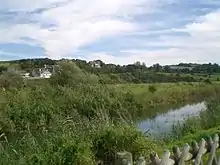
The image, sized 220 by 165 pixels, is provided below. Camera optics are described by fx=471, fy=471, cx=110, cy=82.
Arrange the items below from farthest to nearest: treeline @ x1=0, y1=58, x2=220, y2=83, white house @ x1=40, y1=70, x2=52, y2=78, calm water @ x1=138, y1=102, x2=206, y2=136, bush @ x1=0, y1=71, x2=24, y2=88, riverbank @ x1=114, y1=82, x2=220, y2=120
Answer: treeline @ x1=0, y1=58, x2=220, y2=83 → white house @ x1=40, y1=70, x2=52, y2=78 → bush @ x1=0, y1=71, x2=24, y2=88 → riverbank @ x1=114, y1=82, x2=220, y2=120 → calm water @ x1=138, y1=102, x2=206, y2=136

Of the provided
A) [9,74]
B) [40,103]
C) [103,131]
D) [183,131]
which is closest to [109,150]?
[103,131]

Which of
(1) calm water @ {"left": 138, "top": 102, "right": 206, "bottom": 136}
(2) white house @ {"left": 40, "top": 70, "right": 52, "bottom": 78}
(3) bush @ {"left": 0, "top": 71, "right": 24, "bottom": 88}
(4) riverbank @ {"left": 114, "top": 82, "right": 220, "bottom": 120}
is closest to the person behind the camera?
(1) calm water @ {"left": 138, "top": 102, "right": 206, "bottom": 136}

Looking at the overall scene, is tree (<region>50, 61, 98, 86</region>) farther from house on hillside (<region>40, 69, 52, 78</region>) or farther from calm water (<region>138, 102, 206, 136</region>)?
calm water (<region>138, 102, 206, 136</region>)

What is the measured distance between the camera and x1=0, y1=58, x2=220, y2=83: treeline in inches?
2601

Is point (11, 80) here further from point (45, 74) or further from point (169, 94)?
point (169, 94)

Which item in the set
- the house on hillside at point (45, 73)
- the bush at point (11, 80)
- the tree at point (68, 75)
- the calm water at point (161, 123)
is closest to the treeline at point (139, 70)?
the house on hillside at point (45, 73)

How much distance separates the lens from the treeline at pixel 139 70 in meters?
66.1

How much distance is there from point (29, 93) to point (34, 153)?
25684mm

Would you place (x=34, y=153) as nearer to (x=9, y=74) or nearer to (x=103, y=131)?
(x=103, y=131)

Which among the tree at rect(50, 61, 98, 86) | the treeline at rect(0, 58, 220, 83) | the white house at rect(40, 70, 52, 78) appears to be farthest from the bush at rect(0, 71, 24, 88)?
the treeline at rect(0, 58, 220, 83)

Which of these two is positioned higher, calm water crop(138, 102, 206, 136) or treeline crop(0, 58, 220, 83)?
treeline crop(0, 58, 220, 83)

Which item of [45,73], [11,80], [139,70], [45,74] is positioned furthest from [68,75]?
[139,70]

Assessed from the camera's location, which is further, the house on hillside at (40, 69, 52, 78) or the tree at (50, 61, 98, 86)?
the house on hillside at (40, 69, 52, 78)

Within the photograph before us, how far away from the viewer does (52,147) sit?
877 cm
